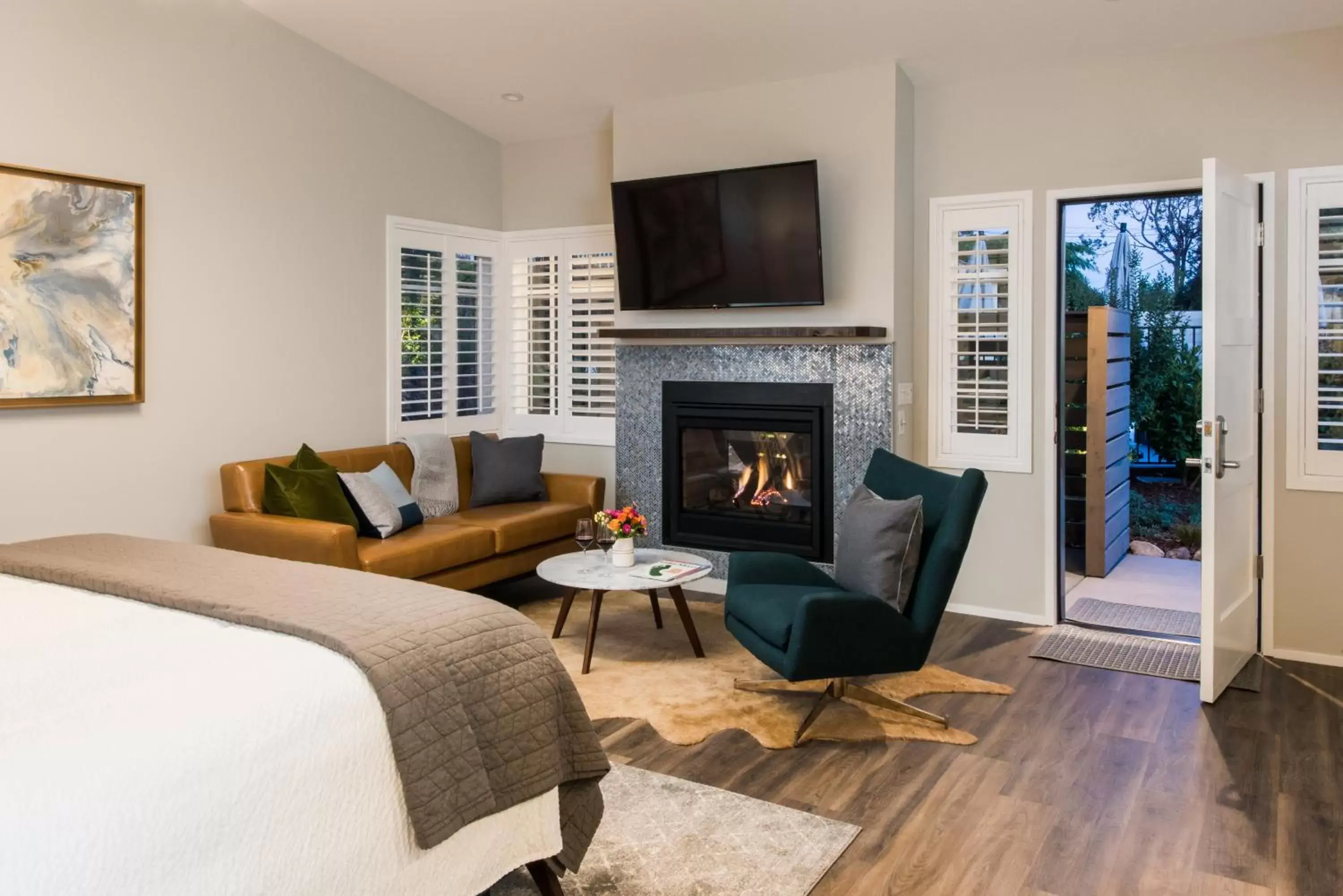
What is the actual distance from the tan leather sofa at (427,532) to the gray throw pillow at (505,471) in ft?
0.21

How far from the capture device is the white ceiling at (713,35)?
170 inches

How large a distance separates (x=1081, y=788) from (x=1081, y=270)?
460cm

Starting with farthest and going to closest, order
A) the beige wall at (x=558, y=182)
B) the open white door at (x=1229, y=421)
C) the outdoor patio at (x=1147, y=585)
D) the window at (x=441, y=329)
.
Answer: the beige wall at (x=558, y=182) < the window at (x=441, y=329) < the outdoor patio at (x=1147, y=585) < the open white door at (x=1229, y=421)

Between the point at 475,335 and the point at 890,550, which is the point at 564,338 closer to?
the point at 475,335

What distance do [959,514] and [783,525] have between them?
80.3 inches

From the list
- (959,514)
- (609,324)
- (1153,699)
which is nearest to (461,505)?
(609,324)

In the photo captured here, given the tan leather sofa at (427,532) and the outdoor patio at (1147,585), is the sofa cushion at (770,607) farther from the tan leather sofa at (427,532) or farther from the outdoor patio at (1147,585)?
the outdoor patio at (1147,585)

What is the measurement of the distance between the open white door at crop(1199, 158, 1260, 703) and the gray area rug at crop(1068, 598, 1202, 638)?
1.96 ft

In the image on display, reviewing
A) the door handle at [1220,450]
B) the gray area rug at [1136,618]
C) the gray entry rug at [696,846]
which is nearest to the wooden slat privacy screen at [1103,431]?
the gray area rug at [1136,618]

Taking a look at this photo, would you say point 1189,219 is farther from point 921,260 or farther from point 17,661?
point 17,661

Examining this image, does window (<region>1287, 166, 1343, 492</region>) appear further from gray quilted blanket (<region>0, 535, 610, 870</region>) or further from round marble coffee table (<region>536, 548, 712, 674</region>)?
gray quilted blanket (<region>0, 535, 610, 870</region>)

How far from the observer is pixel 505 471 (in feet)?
18.9

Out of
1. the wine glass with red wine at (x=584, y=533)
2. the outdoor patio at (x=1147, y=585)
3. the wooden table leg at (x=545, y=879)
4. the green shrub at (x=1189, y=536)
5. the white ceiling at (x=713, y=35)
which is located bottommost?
the wooden table leg at (x=545, y=879)

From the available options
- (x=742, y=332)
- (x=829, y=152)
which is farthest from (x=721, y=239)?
(x=829, y=152)
